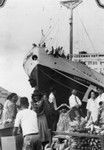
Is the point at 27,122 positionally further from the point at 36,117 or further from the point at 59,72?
the point at 59,72

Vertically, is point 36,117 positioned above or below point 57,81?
below

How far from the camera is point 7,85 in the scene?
28.3 ft

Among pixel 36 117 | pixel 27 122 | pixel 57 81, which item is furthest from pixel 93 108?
pixel 57 81

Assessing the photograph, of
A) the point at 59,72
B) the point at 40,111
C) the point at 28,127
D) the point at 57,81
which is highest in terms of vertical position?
the point at 59,72

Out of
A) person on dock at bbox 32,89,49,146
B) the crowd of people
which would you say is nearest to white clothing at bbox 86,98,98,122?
the crowd of people

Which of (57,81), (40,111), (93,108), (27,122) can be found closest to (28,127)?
(27,122)

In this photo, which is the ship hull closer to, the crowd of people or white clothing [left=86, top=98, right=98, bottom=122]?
the crowd of people

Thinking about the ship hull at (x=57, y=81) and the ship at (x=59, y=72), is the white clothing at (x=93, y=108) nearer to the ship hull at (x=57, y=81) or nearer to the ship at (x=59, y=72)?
the ship hull at (x=57, y=81)

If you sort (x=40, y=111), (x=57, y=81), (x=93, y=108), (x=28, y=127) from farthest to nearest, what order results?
(x=57, y=81) < (x=93, y=108) < (x=40, y=111) < (x=28, y=127)

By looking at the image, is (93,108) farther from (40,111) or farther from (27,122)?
(27,122)

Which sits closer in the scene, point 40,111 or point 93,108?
point 40,111

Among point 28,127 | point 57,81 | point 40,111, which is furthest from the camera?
point 57,81

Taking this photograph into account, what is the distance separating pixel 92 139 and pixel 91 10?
344 centimetres

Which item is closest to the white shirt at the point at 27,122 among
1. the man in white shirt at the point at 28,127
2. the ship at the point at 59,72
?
the man in white shirt at the point at 28,127
